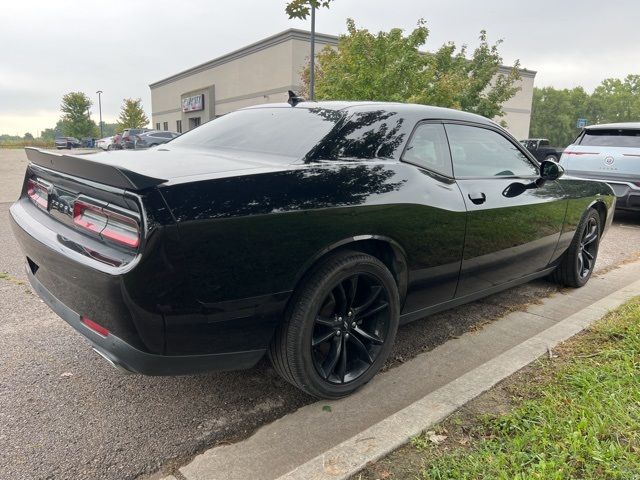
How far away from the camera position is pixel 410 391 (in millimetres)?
2676

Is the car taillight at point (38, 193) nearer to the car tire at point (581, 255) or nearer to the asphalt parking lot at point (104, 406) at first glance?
the asphalt parking lot at point (104, 406)

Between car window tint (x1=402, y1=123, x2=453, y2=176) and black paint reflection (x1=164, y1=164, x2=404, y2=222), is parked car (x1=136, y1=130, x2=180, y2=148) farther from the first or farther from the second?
black paint reflection (x1=164, y1=164, x2=404, y2=222)

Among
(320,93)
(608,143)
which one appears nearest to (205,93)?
(320,93)

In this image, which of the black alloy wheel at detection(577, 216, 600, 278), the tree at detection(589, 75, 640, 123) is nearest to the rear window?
the black alloy wheel at detection(577, 216, 600, 278)

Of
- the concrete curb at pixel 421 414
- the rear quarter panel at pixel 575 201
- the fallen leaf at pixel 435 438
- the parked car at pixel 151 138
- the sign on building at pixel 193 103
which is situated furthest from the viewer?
the sign on building at pixel 193 103

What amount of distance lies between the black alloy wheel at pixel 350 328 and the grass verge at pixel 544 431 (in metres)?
0.54

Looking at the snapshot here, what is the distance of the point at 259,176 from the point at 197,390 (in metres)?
1.29

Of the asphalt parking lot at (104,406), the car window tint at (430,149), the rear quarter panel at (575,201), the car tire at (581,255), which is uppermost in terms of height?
the car window tint at (430,149)

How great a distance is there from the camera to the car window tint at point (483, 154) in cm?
319

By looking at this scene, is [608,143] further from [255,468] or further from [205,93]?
[205,93]

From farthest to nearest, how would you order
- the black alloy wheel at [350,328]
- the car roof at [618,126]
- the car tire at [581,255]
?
the car roof at [618,126], the car tire at [581,255], the black alloy wheel at [350,328]

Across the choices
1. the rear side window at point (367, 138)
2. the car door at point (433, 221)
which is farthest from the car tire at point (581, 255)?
the rear side window at point (367, 138)

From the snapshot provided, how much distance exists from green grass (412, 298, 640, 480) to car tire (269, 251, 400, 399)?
1.87 ft

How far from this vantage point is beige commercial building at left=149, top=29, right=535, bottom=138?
26906 millimetres
